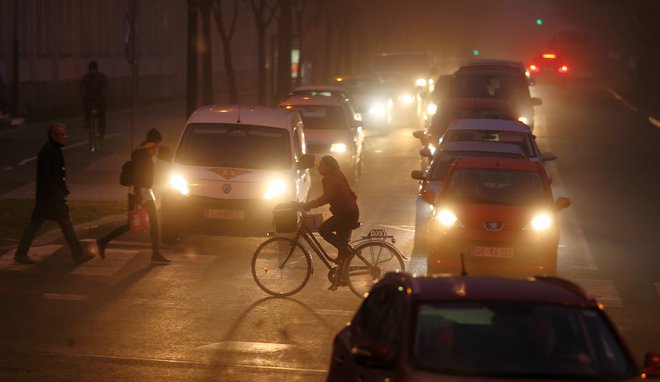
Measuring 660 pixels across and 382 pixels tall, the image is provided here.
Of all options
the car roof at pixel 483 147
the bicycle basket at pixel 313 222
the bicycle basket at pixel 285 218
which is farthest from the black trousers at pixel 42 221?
the car roof at pixel 483 147

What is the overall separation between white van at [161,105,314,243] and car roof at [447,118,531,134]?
15.3 ft

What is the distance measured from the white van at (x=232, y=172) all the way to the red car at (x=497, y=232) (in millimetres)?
3074

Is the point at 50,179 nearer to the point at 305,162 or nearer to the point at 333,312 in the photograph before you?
the point at 305,162

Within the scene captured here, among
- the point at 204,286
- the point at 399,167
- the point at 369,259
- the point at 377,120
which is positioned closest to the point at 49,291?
the point at 204,286

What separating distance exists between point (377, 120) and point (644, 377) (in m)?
36.3

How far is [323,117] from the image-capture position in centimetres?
2941

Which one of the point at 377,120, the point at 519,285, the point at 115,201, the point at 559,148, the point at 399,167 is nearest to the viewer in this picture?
the point at 519,285

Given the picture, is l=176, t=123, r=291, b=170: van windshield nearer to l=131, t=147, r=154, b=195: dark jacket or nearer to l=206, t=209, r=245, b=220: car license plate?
l=206, t=209, r=245, b=220: car license plate

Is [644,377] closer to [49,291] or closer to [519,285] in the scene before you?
[519,285]

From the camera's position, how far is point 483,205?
53.2 feet

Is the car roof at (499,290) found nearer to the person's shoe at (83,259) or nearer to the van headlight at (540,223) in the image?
the van headlight at (540,223)

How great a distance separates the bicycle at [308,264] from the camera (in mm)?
15359

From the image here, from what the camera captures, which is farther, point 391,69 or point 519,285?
point 391,69

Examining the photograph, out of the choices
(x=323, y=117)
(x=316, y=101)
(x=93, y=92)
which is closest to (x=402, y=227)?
(x=323, y=117)
